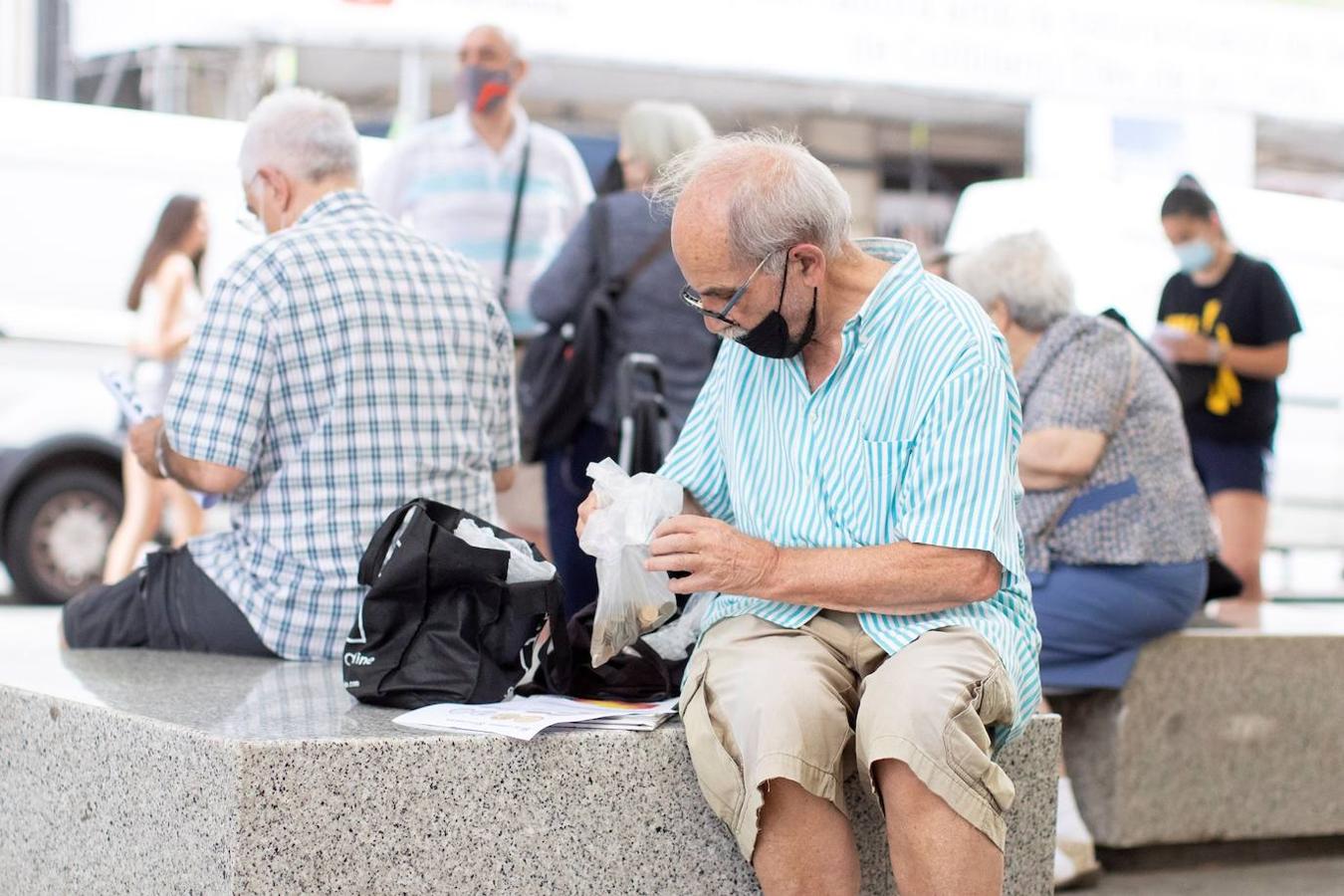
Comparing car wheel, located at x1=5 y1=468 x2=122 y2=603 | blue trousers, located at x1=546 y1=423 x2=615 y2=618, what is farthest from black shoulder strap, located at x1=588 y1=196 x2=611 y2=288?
car wheel, located at x1=5 y1=468 x2=122 y2=603

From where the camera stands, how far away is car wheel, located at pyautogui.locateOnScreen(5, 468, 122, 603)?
8219mm

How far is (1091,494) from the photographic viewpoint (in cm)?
406

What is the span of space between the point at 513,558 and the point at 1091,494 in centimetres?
168

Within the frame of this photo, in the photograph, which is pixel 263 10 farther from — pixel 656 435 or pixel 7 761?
pixel 7 761

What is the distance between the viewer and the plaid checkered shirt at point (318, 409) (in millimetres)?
3271

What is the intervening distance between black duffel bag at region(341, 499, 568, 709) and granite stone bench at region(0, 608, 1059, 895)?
0.24 feet

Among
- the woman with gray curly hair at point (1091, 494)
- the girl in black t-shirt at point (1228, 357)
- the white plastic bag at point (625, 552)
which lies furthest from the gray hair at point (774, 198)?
the girl in black t-shirt at point (1228, 357)

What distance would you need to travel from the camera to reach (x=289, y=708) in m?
2.83

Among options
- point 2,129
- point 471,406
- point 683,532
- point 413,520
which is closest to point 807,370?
point 683,532

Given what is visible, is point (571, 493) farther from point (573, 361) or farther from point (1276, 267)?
point (1276, 267)

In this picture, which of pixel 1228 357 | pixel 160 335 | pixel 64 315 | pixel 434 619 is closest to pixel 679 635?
pixel 434 619

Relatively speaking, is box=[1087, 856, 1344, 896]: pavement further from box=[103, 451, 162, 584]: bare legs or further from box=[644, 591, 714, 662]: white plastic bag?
box=[103, 451, 162, 584]: bare legs

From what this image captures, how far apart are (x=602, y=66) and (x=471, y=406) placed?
304 inches

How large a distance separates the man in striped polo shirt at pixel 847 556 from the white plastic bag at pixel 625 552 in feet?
0.36
